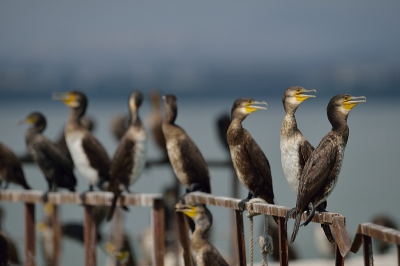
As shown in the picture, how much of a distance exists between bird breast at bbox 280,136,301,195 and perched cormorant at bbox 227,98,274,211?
1.61ft

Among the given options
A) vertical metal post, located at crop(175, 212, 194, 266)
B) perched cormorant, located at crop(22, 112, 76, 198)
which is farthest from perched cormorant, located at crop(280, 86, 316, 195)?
perched cormorant, located at crop(22, 112, 76, 198)

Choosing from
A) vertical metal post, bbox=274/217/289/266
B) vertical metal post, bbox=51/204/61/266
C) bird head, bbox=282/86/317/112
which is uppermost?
bird head, bbox=282/86/317/112

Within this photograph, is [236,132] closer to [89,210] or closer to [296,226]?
[296,226]

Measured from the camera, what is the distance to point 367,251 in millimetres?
4219

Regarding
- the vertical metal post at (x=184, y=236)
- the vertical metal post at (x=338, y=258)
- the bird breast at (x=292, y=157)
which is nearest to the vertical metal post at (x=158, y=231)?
the vertical metal post at (x=184, y=236)

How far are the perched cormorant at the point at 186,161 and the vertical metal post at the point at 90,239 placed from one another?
2.67 ft

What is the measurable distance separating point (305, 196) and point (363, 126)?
48.2m

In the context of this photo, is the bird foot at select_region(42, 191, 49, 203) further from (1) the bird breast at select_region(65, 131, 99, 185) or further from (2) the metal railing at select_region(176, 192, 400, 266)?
(2) the metal railing at select_region(176, 192, 400, 266)

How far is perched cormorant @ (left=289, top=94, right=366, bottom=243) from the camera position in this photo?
15.7ft

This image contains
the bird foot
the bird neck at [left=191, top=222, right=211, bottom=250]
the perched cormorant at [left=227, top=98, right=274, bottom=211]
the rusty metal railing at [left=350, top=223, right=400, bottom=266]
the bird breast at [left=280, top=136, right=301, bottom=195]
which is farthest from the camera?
the bird foot

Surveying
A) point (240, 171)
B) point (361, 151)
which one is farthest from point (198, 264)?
point (361, 151)

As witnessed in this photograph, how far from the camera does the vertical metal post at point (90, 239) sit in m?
6.82

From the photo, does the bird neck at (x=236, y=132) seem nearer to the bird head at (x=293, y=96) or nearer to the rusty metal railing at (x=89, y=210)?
the bird head at (x=293, y=96)

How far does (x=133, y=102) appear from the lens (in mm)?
7723
